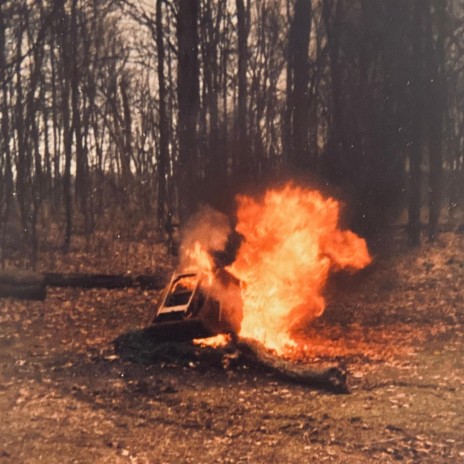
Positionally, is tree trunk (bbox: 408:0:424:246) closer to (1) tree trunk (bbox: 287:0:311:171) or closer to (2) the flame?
A: (1) tree trunk (bbox: 287:0:311:171)

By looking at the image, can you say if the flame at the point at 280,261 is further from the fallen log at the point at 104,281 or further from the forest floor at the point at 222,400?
the fallen log at the point at 104,281

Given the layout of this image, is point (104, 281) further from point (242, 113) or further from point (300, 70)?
point (242, 113)

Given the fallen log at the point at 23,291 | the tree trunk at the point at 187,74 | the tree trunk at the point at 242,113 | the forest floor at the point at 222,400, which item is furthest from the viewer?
the tree trunk at the point at 242,113

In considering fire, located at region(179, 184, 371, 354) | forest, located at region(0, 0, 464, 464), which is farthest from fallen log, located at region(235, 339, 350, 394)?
fire, located at region(179, 184, 371, 354)

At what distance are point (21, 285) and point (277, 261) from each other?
4.86 metres

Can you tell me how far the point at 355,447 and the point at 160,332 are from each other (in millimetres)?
4055

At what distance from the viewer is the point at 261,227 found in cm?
1117

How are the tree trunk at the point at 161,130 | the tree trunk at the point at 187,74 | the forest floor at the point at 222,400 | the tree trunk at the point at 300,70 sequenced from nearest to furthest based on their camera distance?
the forest floor at the point at 222,400, the tree trunk at the point at 187,74, the tree trunk at the point at 300,70, the tree trunk at the point at 161,130

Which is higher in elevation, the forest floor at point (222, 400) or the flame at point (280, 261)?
the flame at point (280, 261)

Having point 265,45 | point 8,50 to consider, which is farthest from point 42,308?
point 265,45

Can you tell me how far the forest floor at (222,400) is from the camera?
Result: 5875 millimetres

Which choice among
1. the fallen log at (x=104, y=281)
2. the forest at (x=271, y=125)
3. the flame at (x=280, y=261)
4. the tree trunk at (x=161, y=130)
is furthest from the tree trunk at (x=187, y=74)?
the flame at (x=280, y=261)

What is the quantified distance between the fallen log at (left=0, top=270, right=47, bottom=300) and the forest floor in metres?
0.38

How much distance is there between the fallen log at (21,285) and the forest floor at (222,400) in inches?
14.9
